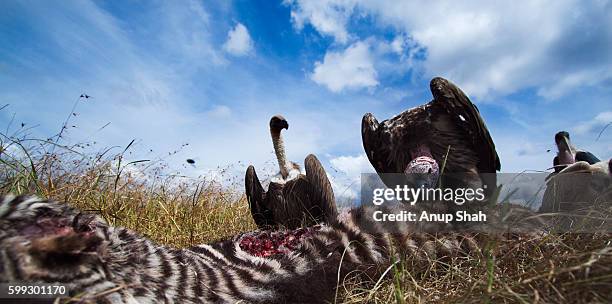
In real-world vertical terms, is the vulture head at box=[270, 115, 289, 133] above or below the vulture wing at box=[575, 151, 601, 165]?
above

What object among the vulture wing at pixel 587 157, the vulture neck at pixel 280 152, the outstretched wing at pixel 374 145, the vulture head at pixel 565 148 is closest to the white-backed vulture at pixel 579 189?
the vulture wing at pixel 587 157

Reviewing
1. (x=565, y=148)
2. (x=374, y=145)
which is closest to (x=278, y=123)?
(x=374, y=145)

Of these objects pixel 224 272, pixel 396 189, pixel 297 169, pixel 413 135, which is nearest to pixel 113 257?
pixel 224 272

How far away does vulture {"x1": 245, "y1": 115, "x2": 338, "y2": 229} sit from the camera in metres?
4.47

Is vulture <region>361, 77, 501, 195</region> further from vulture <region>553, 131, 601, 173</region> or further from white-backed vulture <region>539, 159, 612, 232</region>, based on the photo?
vulture <region>553, 131, 601, 173</region>

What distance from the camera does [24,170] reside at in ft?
13.7

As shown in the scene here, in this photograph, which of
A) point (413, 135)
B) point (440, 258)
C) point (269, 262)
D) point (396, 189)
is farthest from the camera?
point (413, 135)

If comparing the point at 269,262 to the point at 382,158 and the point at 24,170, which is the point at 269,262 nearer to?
the point at 382,158

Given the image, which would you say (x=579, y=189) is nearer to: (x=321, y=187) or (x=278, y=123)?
(x=321, y=187)

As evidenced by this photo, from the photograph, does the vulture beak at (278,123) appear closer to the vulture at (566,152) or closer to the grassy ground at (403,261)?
the grassy ground at (403,261)

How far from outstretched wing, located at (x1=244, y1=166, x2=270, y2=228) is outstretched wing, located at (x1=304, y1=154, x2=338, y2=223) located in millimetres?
677

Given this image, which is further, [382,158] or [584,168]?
[382,158]

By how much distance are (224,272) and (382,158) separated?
2208 millimetres

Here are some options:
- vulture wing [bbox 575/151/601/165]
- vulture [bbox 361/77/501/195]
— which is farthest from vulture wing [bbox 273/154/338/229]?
vulture wing [bbox 575/151/601/165]
